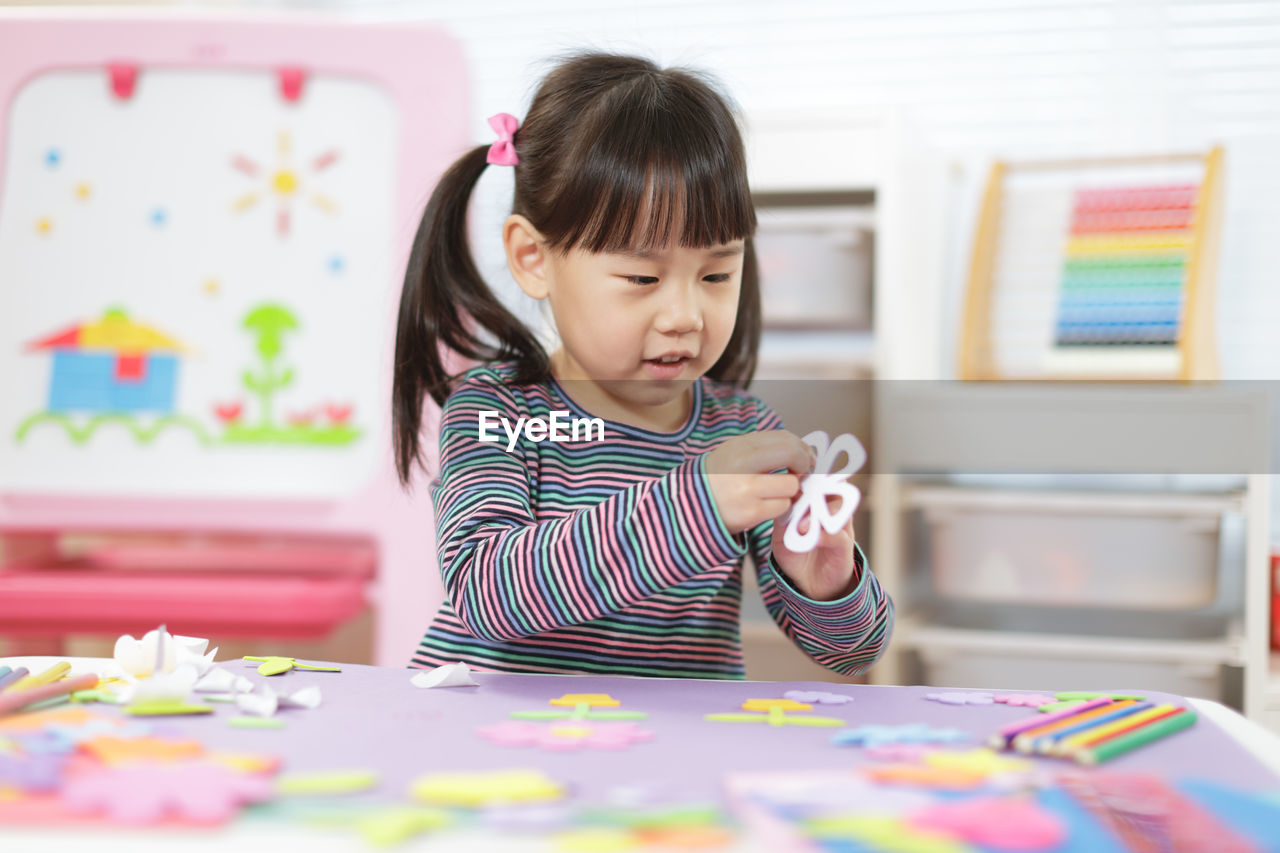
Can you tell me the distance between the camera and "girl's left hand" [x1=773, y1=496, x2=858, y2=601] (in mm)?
632

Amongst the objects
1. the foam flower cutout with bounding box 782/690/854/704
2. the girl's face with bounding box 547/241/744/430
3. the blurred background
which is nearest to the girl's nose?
the girl's face with bounding box 547/241/744/430

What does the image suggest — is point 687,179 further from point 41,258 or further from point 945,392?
point 41,258

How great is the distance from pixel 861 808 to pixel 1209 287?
125cm

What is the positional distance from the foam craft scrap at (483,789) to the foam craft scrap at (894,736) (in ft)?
0.44

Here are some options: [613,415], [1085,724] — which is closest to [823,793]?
[1085,724]

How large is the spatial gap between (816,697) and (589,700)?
0.11m

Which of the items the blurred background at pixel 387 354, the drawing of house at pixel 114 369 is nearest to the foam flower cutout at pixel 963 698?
the blurred background at pixel 387 354

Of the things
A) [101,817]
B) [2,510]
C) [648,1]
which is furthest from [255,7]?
[101,817]

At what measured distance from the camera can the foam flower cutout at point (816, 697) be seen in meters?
0.55

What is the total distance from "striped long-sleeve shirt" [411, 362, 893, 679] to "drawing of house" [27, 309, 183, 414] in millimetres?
724

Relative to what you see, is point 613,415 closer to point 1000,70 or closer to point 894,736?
point 894,736

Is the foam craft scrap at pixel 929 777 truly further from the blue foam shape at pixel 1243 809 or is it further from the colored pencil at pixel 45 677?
the colored pencil at pixel 45 677

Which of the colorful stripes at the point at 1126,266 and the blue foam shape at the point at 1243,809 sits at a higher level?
the colorful stripes at the point at 1126,266

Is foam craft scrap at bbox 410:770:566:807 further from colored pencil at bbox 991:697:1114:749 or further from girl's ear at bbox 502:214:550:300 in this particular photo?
girl's ear at bbox 502:214:550:300
